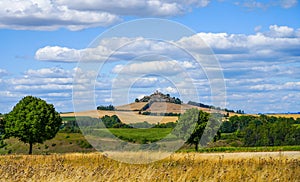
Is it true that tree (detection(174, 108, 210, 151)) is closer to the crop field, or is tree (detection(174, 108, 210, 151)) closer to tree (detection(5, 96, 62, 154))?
the crop field

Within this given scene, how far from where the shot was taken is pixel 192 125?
43.8 meters

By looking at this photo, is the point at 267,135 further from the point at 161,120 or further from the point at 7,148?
the point at 161,120

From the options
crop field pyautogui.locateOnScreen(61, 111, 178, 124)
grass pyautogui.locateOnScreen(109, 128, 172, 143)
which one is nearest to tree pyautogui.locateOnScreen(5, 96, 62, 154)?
grass pyautogui.locateOnScreen(109, 128, 172, 143)

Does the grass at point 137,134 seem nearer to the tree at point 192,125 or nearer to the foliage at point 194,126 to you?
the tree at point 192,125

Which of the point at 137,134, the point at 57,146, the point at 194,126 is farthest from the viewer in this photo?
the point at 57,146

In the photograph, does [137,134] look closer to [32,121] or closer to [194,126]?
[194,126]

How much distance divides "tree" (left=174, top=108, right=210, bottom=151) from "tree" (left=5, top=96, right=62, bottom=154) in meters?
13.0

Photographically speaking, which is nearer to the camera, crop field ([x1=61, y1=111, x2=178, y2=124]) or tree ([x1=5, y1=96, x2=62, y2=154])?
crop field ([x1=61, y1=111, x2=178, y2=124])

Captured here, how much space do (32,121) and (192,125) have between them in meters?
16.3

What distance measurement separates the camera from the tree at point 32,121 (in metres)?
52.4

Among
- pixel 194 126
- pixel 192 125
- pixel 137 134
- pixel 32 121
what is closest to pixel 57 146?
pixel 32 121

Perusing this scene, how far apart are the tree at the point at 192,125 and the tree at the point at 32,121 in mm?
13035

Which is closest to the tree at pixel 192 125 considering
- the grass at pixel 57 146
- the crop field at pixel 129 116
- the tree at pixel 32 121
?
the crop field at pixel 129 116

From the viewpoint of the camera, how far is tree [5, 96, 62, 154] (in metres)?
52.4
